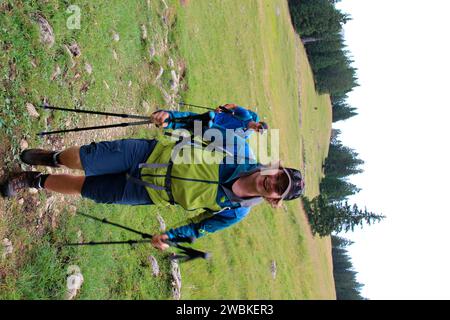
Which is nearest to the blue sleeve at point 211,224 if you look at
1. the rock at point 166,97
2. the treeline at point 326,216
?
the rock at point 166,97

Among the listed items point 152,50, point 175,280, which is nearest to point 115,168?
point 175,280

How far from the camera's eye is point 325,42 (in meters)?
59.0

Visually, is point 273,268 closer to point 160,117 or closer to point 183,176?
point 183,176

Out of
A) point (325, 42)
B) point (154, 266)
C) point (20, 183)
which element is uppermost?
point (325, 42)

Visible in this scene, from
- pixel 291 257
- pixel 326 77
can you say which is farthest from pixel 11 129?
pixel 326 77

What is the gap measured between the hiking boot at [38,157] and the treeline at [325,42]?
4926 centimetres

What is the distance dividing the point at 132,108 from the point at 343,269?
74.1m

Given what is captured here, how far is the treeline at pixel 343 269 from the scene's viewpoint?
74000mm

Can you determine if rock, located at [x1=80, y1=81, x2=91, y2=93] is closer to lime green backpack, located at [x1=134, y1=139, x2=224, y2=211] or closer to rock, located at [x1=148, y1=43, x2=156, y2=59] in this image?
lime green backpack, located at [x1=134, y1=139, x2=224, y2=211]

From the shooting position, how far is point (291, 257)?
24.5 meters

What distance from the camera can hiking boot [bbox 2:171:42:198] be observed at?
18.1 feet

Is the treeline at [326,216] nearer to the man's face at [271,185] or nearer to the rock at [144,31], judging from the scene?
the rock at [144,31]

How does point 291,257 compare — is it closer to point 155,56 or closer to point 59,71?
point 155,56

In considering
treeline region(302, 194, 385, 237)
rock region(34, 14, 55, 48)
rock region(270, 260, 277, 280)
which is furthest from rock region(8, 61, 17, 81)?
treeline region(302, 194, 385, 237)
